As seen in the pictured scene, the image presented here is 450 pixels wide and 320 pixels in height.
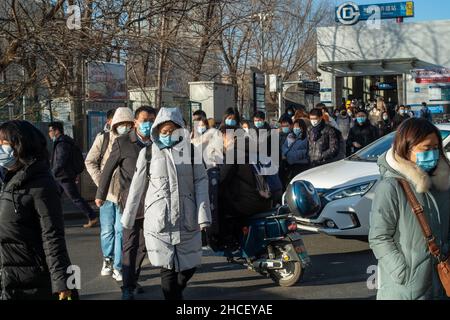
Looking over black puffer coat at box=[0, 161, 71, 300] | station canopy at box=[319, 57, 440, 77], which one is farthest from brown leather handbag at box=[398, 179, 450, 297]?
station canopy at box=[319, 57, 440, 77]

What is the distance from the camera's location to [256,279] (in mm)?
6578

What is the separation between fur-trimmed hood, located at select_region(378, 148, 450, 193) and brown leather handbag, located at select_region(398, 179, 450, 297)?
0.06m

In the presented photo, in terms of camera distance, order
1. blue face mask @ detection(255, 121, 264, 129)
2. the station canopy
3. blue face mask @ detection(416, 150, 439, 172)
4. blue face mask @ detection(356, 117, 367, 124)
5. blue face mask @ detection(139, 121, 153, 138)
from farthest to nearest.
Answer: the station canopy, blue face mask @ detection(356, 117, 367, 124), blue face mask @ detection(255, 121, 264, 129), blue face mask @ detection(139, 121, 153, 138), blue face mask @ detection(416, 150, 439, 172)

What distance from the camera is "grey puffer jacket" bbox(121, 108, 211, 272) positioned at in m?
4.65

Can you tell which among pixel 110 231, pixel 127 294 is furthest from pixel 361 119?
pixel 127 294

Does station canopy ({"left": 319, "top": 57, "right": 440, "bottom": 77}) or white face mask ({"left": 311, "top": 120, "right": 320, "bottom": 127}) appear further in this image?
station canopy ({"left": 319, "top": 57, "right": 440, "bottom": 77})

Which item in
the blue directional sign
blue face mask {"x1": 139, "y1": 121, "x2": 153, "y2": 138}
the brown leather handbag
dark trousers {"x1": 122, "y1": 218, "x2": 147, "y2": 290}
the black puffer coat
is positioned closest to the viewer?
the brown leather handbag

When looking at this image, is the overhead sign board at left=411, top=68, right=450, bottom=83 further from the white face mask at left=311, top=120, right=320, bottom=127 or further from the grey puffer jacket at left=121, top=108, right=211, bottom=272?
the grey puffer jacket at left=121, top=108, right=211, bottom=272

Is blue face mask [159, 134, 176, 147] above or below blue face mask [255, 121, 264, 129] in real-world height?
below

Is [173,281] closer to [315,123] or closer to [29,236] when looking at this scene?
[29,236]

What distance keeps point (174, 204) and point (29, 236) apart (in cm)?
137

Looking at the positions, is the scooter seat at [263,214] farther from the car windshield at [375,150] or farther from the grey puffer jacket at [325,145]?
the grey puffer jacket at [325,145]

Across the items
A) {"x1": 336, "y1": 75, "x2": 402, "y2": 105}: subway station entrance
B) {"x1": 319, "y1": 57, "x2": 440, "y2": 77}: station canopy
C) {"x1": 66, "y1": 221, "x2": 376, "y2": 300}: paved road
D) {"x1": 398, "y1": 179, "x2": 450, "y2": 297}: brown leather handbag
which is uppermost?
{"x1": 319, "y1": 57, "x2": 440, "y2": 77}: station canopy
